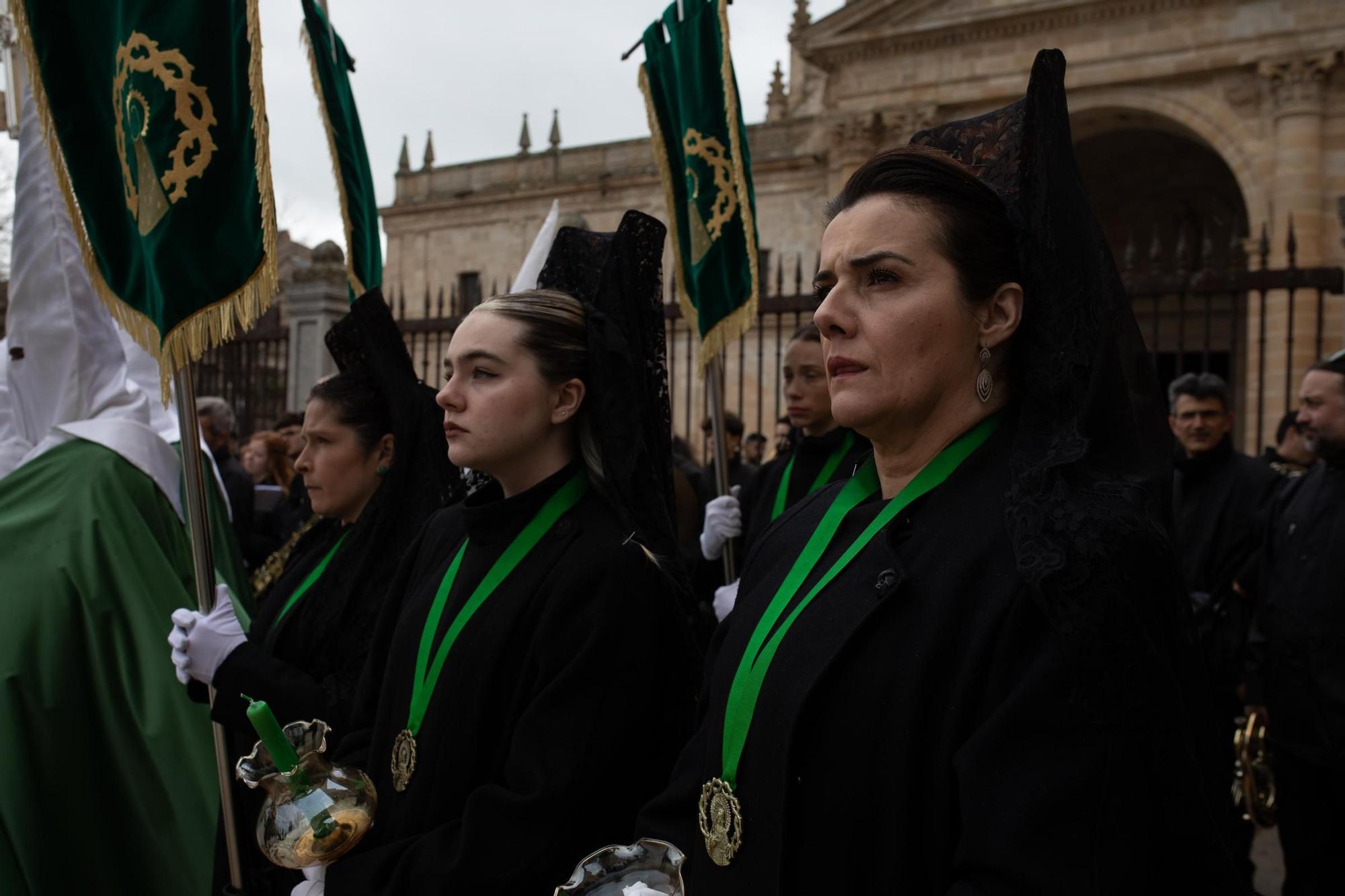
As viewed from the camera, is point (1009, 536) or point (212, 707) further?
point (212, 707)

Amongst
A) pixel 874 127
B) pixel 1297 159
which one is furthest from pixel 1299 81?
pixel 874 127

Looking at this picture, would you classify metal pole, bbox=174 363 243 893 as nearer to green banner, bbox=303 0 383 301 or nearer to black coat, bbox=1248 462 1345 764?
green banner, bbox=303 0 383 301

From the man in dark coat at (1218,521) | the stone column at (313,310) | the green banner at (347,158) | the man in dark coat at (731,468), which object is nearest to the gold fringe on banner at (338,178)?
the green banner at (347,158)

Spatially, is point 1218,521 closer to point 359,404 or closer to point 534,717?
point 359,404

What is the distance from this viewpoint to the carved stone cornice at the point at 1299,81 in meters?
16.4

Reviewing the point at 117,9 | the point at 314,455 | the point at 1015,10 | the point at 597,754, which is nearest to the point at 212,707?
the point at 314,455

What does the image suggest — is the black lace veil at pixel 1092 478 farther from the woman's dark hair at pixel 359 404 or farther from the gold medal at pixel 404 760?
the woman's dark hair at pixel 359 404

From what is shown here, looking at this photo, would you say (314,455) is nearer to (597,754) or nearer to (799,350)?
(597,754)

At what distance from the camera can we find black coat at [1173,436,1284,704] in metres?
4.59

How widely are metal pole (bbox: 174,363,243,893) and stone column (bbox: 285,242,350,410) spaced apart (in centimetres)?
719

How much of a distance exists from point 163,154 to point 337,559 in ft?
3.80

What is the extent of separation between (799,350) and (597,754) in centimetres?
284

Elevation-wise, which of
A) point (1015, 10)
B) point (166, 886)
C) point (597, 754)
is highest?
point (1015, 10)

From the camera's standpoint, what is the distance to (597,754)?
6.77ft
